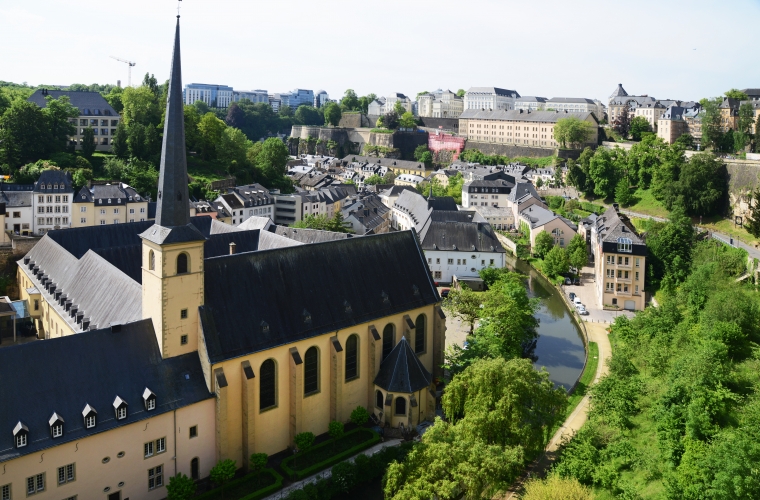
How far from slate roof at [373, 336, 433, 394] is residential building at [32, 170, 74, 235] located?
5007cm

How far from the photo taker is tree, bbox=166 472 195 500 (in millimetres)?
29859

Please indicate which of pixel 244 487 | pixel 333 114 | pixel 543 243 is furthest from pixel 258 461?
pixel 333 114

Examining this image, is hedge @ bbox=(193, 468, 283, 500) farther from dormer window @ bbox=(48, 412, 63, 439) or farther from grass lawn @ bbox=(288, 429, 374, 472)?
dormer window @ bbox=(48, 412, 63, 439)

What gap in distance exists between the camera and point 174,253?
31.5 m

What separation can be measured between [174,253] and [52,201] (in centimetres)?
4951

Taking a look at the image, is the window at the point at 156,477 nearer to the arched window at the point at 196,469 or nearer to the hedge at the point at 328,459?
the arched window at the point at 196,469

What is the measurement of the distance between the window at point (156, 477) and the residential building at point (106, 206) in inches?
1903

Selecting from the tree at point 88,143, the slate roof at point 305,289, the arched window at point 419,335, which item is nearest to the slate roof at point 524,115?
the tree at point 88,143

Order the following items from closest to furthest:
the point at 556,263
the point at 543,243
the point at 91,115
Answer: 1. the point at 556,263
2. the point at 543,243
3. the point at 91,115

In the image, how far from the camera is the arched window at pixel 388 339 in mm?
41781

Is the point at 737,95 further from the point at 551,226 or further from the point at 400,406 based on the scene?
the point at 400,406

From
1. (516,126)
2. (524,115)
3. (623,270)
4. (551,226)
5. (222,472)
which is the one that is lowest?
(222,472)

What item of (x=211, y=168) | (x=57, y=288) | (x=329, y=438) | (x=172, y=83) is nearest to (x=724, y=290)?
(x=329, y=438)

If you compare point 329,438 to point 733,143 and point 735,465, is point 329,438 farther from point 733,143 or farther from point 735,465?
point 733,143
